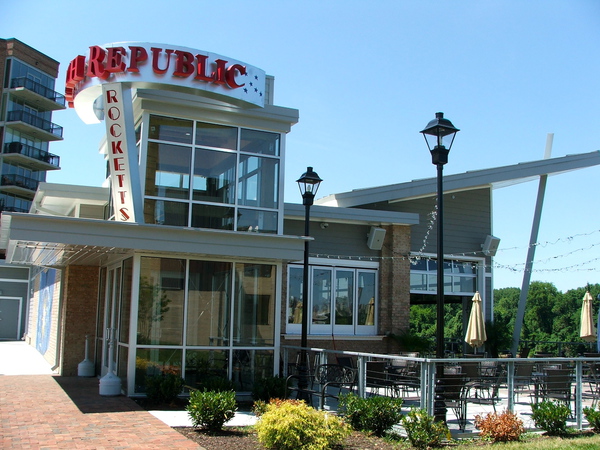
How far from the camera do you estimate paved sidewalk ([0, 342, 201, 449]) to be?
764 cm

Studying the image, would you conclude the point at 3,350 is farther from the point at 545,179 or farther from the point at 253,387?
the point at 545,179

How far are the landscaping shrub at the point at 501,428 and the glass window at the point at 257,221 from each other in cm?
541

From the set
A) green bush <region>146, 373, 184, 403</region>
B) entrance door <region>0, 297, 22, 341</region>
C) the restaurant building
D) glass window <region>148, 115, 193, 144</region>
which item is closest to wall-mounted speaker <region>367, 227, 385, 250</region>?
the restaurant building

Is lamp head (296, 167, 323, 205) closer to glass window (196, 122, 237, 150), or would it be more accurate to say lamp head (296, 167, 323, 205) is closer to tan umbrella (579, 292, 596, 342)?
glass window (196, 122, 237, 150)

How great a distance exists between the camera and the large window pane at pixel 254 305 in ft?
38.8

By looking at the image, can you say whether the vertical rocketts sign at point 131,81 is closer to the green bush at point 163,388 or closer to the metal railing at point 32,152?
the green bush at point 163,388

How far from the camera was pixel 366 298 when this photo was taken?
15.7m

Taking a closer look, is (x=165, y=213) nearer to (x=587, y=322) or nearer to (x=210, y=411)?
(x=210, y=411)

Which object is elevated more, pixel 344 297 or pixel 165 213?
pixel 165 213

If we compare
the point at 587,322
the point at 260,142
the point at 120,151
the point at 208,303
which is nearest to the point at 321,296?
the point at 208,303

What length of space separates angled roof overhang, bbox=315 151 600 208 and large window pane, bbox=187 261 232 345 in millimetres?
5065

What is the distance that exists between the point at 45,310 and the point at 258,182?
1138cm

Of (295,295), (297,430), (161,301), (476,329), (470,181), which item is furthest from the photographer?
(470,181)

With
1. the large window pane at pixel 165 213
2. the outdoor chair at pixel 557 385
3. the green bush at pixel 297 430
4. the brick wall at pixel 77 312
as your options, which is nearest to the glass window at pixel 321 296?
the large window pane at pixel 165 213
